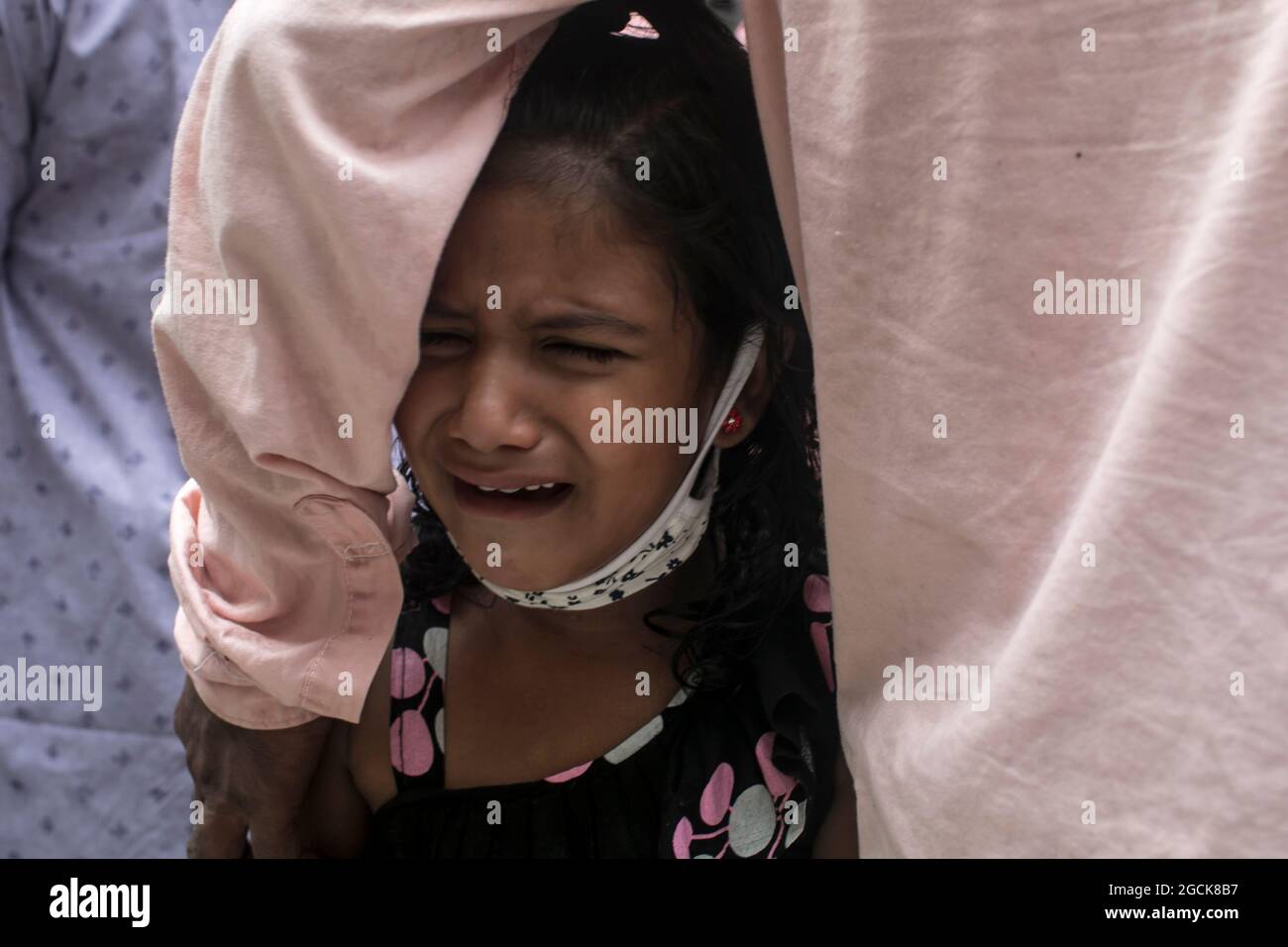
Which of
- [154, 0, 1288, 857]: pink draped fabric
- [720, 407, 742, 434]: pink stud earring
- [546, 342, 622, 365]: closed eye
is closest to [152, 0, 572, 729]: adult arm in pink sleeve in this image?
[154, 0, 1288, 857]: pink draped fabric

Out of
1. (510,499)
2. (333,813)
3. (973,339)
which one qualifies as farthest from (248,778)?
(973,339)

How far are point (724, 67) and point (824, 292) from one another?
0.98 ft

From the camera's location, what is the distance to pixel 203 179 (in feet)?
3.01

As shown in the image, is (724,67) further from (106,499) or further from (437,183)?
(106,499)

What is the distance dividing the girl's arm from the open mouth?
1.15 feet

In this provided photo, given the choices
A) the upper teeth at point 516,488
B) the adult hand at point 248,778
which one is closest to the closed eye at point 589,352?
the upper teeth at point 516,488

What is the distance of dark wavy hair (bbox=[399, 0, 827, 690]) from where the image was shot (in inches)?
39.8

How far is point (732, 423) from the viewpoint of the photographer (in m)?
1.15

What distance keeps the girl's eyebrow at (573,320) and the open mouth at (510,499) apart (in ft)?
0.43

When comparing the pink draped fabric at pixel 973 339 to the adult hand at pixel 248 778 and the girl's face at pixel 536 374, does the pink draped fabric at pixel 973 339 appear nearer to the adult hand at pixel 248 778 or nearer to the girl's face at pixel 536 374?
the girl's face at pixel 536 374

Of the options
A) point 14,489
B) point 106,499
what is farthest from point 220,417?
point 14,489

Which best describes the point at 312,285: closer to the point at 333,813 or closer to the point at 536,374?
the point at 536,374

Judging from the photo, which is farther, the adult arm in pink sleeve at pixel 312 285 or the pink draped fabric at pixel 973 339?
the adult arm in pink sleeve at pixel 312 285

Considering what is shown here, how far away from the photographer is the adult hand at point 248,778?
1178mm
